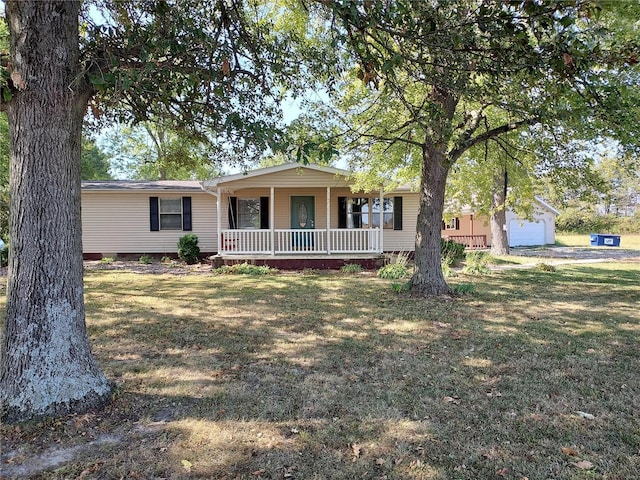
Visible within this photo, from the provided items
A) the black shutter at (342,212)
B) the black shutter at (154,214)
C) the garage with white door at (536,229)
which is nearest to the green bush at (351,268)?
the black shutter at (342,212)

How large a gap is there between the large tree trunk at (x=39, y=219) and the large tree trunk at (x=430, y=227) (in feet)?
20.1

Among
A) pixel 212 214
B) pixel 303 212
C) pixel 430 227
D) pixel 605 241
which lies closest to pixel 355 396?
pixel 430 227

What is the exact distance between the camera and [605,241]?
24.5m

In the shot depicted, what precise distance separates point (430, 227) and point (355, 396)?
16.3 ft

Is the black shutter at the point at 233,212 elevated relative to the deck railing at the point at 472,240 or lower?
elevated

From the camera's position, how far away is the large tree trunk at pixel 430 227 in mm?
7707

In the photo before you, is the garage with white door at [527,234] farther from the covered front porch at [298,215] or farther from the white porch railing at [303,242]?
the white porch railing at [303,242]

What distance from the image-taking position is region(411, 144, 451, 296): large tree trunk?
7.71 metres

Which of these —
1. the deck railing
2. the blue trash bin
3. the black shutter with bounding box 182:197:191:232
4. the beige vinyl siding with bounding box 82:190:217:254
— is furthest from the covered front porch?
the blue trash bin

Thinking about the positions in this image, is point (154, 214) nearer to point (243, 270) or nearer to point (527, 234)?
point (243, 270)

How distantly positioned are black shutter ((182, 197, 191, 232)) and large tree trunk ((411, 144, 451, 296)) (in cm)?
984

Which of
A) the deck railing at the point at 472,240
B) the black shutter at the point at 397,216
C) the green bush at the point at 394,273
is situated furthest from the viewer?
the deck railing at the point at 472,240

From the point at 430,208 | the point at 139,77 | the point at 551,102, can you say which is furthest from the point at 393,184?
the point at 139,77

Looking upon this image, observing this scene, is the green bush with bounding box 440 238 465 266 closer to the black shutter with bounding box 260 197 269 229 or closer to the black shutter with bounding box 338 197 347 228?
the black shutter with bounding box 338 197 347 228
